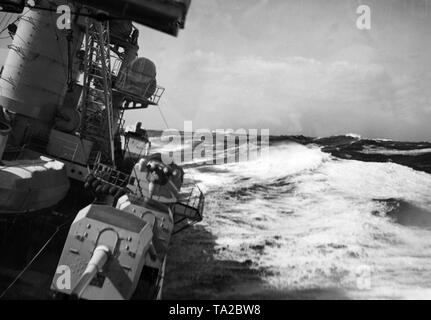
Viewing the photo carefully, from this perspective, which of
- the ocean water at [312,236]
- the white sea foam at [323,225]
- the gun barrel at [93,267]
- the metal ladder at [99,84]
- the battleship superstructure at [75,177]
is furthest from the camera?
the metal ladder at [99,84]

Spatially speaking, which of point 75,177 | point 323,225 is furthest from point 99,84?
point 323,225

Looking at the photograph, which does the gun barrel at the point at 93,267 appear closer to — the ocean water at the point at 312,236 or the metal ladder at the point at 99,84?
the ocean water at the point at 312,236

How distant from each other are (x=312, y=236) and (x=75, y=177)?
45.5 ft

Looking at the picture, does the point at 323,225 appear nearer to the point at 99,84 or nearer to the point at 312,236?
the point at 312,236

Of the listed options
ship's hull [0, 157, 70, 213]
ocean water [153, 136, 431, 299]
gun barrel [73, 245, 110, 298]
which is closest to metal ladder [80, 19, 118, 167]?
ship's hull [0, 157, 70, 213]

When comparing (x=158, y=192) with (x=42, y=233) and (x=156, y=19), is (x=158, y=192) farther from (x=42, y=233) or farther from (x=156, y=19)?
(x=156, y=19)

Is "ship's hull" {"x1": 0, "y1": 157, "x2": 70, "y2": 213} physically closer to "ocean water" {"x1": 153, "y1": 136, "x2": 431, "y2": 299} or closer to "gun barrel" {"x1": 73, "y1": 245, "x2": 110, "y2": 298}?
"gun barrel" {"x1": 73, "y1": 245, "x2": 110, "y2": 298}

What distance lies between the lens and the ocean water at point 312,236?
13719 mm

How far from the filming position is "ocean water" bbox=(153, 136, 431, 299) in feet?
45.0

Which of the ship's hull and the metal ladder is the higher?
the metal ladder

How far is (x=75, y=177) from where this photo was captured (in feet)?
58.0

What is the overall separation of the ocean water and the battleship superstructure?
3.08 m

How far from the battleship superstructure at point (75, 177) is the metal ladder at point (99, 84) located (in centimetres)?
7

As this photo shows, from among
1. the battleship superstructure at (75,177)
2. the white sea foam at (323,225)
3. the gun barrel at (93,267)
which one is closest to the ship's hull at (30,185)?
the battleship superstructure at (75,177)
